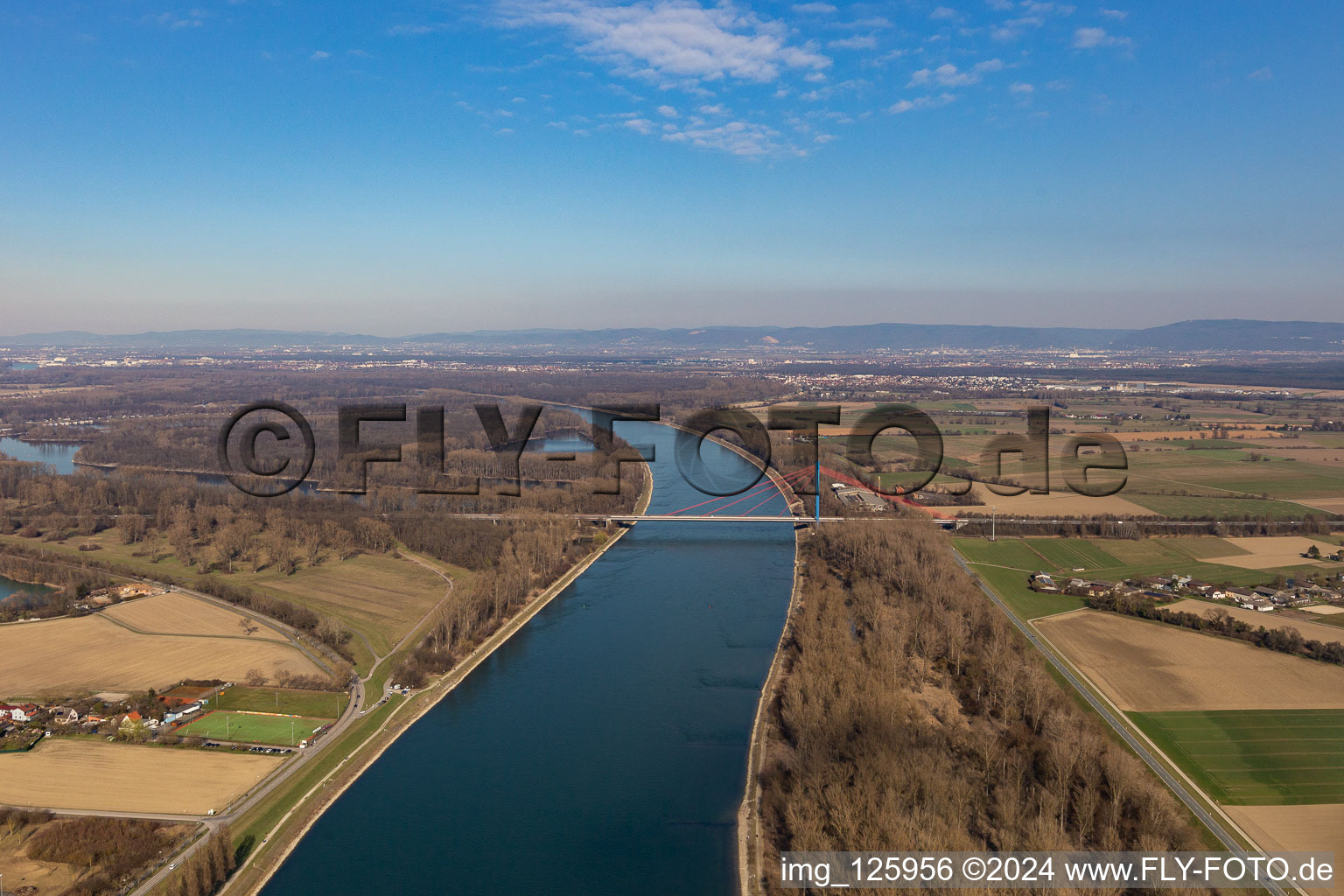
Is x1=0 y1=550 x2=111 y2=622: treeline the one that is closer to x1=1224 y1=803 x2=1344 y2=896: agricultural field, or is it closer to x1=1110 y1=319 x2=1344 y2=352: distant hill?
x1=1224 y1=803 x2=1344 y2=896: agricultural field

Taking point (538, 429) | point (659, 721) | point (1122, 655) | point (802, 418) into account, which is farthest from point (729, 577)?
point (538, 429)

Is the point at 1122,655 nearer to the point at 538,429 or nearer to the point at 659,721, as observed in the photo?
the point at 659,721

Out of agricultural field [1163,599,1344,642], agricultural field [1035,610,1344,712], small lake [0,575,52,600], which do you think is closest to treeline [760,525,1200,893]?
agricultural field [1035,610,1344,712]

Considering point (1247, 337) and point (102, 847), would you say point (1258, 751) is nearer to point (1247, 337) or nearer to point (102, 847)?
point (102, 847)

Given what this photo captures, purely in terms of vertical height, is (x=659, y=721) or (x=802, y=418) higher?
(x=802, y=418)

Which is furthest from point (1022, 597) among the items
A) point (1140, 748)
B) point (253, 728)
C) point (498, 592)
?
point (253, 728)

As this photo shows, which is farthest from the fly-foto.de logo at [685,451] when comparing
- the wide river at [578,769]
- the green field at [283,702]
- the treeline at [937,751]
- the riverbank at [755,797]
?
the treeline at [937,751]

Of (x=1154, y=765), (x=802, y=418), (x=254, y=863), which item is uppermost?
(x=802, y=418)
